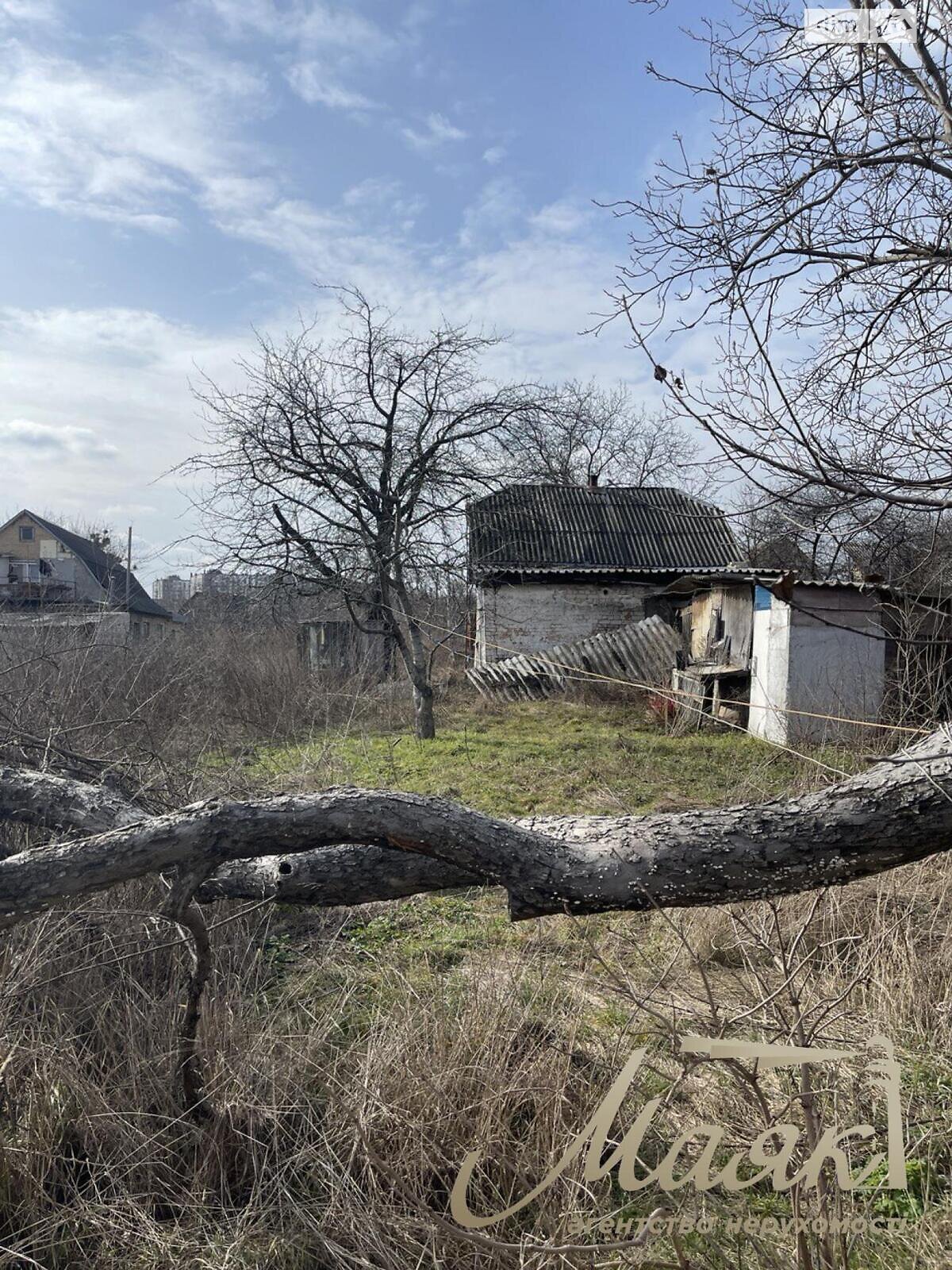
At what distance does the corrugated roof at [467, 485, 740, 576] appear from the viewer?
64.2ft

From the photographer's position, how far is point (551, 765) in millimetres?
9414

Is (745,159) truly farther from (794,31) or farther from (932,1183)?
(932,1183)

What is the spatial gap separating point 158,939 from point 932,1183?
2943 mm

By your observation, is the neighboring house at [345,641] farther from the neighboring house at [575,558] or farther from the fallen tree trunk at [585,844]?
the fallen tree trunk at [585,844]

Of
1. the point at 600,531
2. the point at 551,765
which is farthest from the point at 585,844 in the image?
the point at 600,531

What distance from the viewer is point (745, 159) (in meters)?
3.90

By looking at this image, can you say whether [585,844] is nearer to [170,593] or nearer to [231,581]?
[231,581]

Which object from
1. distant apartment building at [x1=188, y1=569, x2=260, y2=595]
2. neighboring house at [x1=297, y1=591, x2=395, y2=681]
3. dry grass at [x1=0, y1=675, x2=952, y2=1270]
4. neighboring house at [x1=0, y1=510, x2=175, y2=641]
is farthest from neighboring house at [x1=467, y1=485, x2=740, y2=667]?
dry grass at [x1=0, y1=675, x2=952, y2=1270]

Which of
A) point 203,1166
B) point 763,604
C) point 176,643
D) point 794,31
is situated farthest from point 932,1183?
point 176,643

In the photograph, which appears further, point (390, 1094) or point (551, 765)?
point (551, 765)

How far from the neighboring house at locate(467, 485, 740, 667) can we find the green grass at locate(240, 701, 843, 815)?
6.03 meters

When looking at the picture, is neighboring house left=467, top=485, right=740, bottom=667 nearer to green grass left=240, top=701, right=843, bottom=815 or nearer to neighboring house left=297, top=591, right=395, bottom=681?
neighboring house left=297, top=591, right=395, bottom=681

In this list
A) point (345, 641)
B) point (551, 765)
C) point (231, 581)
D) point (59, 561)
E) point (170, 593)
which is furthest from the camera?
point (170, 593)

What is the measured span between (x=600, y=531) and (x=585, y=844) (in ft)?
63.5
